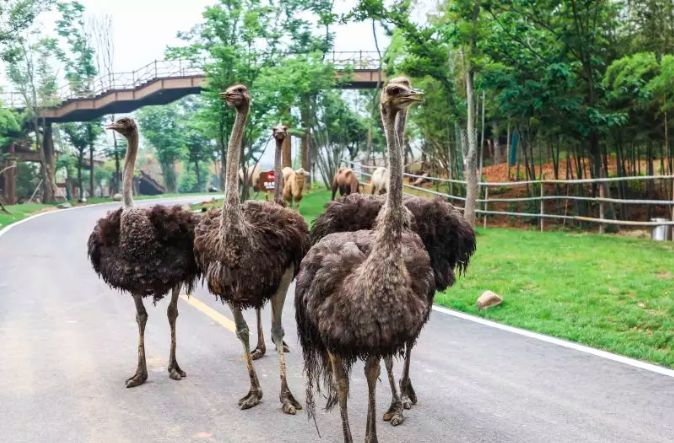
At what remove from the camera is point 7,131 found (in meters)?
39.9

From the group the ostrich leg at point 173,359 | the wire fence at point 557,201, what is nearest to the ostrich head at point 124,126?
the ostrich leg at point 173,359

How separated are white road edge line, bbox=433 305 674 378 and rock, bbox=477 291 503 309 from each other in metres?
0.35

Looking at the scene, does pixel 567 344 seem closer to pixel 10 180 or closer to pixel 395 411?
pixel 395 411

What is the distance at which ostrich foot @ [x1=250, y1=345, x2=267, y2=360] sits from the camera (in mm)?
6882

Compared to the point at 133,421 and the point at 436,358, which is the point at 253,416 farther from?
the point at 436,358

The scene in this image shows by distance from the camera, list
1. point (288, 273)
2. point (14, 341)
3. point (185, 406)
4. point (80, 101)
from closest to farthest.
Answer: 1. point (185, 406)
2. point (288, 273)
3. point (14, 341)
4. point (80, 101)

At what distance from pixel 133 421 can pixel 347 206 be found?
2333 millimetres

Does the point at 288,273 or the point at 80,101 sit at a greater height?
the point at 80,101

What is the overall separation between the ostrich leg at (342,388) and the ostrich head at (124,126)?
139 inches

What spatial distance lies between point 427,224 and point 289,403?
1815mm

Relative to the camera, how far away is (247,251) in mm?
5250

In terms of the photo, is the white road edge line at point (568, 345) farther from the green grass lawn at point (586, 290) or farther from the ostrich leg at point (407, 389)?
the ostrich leg at point (407, 389)

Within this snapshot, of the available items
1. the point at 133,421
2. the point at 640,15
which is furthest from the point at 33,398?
the point at 640,15

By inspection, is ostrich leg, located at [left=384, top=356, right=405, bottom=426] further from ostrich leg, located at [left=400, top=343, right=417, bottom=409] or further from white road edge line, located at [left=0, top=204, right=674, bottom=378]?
white road edge line, located at [left=0, top=204, right=674, bottom=378]
